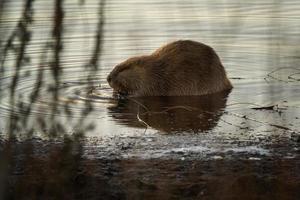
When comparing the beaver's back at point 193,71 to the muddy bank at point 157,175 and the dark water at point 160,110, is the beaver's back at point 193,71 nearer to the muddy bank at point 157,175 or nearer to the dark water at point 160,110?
the dark water at point 160,110

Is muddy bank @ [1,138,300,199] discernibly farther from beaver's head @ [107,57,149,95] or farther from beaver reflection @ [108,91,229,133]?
beaver's head @ [107,57,149,95]

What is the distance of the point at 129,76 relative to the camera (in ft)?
28.4

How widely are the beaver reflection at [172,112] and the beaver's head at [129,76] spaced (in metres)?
0.23

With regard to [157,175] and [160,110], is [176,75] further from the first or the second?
[157,175]

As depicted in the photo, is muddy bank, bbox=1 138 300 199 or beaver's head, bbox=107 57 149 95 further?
beaver's head, bbox=107 57 149 95

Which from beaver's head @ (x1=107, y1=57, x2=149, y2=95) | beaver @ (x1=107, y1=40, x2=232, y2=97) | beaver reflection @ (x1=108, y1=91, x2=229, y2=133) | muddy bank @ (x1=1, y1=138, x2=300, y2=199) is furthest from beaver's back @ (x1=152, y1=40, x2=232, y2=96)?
muddy bank @ (x1=1, y1=138, x2=300, y2=199)

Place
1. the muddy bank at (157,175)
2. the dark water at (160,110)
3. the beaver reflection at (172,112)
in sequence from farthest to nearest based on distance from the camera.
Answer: the beaver reflection at (172,112) < the muddy bank at (157,175) < the dark water at (160,110)

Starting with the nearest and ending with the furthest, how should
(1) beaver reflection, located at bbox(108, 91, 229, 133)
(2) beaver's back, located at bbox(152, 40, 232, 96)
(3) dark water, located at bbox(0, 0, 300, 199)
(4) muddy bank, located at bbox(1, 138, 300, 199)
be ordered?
(3) dark water, located at bbox(0, 0, 300, 199)
(4) muddy bank, located at bbox(1, 138, 300, 199)
(1) beaver reflection, located at bbox(108, 91, 229, 133)
(2) beaver's back, located at bbox(152, 40, 232, 96)

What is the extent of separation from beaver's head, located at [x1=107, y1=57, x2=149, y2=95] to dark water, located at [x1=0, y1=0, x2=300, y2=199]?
145mm

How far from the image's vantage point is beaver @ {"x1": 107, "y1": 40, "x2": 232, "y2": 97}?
8.54 metres

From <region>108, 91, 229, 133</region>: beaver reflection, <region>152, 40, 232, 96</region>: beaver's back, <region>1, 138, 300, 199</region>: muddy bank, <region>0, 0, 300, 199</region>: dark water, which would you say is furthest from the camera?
<region>152, 40, 232, 96</region>: beaver's back

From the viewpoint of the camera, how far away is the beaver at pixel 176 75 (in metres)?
8.54

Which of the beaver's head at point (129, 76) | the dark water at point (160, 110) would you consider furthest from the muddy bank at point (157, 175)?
the beaver's head at point (129, 76)

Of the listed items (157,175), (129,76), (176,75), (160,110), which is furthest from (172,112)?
(157,175)
